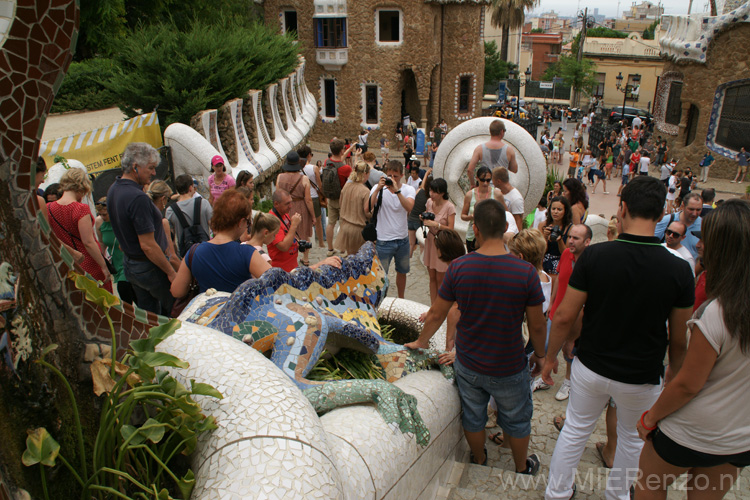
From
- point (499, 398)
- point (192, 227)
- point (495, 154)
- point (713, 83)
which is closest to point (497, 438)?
point (499, 398)

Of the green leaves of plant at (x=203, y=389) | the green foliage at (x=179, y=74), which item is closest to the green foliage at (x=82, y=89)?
the green foliage at (x=179, y=74)

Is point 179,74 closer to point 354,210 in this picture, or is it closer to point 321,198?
point 321,198

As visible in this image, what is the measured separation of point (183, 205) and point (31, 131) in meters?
3.19

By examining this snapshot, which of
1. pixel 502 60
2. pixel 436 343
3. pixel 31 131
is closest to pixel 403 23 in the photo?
pixel 502 60

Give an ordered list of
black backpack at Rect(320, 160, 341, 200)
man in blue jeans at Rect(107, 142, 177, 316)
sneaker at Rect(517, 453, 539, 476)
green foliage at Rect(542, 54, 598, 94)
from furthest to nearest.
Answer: green foliage at Rect(542, 54, 598, 94)
black backpack at Rect(320, 160, 341, 200)
man in blue jeans at Rect(107, 142, 177, 316)
sneaker at Rect(517, 453, 539, 476)

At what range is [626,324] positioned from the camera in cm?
270


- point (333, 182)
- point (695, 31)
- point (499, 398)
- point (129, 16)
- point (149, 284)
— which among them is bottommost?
point (499, 398)

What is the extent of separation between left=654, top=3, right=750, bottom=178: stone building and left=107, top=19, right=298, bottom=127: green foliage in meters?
15.3

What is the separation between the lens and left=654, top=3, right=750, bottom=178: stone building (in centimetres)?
1853

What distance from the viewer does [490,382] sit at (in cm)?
318

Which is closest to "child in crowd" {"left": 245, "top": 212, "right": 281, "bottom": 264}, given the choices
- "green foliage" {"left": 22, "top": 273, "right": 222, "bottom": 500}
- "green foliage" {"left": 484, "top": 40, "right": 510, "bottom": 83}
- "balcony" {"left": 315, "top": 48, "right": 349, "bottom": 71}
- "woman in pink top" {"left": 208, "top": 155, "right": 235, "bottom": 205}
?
"green foliage" {"left": 22, "top": 273, "right": 222, "bottom": 500}

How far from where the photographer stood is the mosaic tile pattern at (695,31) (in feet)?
59.6

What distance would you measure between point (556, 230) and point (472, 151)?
10.0 ft

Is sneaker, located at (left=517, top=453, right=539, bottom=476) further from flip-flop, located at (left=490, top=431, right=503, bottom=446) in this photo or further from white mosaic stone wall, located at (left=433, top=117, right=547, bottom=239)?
white mosaic stone wall, located at (left=433, top=117, right=547, bottom=239)
